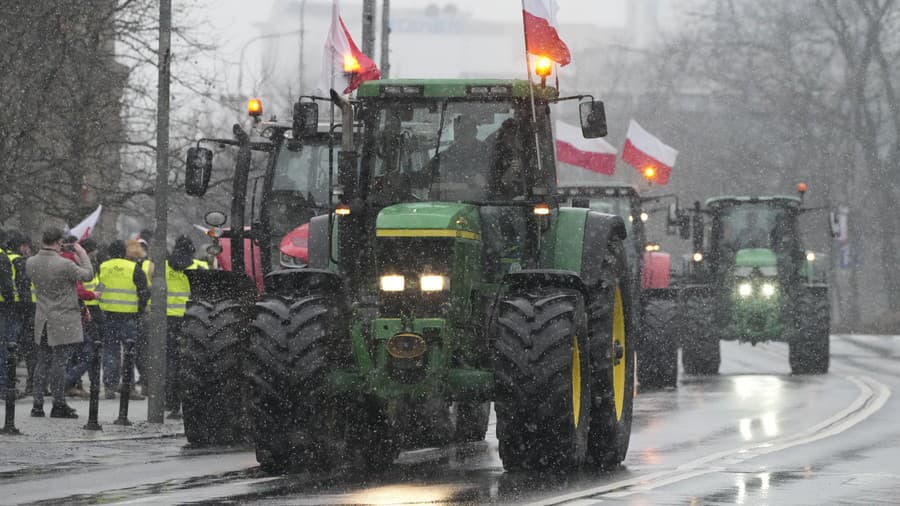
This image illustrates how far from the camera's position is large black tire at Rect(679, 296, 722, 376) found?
29.5 meters

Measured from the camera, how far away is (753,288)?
30281 mm

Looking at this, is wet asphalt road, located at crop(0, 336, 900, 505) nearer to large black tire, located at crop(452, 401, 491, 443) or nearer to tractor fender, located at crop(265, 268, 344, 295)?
large black tire, located at crop(452, 401, 491, 443)

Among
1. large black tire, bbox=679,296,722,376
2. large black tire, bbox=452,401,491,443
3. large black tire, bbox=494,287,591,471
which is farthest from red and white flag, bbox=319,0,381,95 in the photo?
large black tire, bbox=679,296,722,376

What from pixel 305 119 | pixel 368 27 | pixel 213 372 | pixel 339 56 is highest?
pixel 368 27

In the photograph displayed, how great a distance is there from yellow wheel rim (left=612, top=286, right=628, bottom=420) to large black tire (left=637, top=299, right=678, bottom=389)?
1018cm

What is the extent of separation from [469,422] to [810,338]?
14327 mm

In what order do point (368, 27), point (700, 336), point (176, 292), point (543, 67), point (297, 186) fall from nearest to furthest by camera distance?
point (543, 67), point (297, 186), point (176, 292), point (368, 27), point (700, 336)

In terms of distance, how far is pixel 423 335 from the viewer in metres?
11.9

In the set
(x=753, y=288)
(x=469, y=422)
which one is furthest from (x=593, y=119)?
(x=753, y=288)

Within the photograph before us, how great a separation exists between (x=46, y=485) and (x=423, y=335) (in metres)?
2.74

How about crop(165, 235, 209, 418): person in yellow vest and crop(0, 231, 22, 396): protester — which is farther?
crop(0, 231, 22, 396): protester

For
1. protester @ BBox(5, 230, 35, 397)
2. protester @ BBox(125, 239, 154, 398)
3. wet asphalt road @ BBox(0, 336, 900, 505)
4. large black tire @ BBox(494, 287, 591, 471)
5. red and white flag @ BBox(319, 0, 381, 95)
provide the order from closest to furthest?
1. wet asphalt road @ BBox(0, 336, 900, 505)
2. large black tire @ BBox(494, 287, 591, 471)
3. protester @ BBox(5, 230, 35, 397)
4. red and white flag @ BBox(319, 0, 381, 95)
5. protester @ BBox(125, 239, 154, 398)

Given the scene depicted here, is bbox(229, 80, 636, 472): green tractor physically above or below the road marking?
above

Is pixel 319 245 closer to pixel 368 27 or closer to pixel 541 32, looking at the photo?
pixel 541 32
